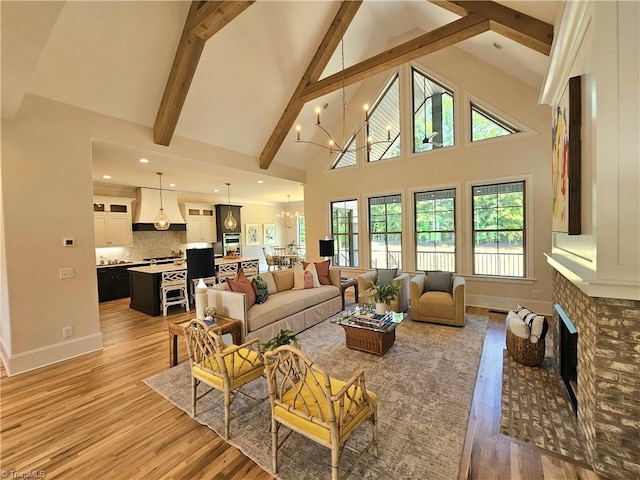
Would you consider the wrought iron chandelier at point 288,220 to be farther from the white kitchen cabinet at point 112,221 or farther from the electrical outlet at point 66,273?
Answer: the electrical outlet at point 66,273

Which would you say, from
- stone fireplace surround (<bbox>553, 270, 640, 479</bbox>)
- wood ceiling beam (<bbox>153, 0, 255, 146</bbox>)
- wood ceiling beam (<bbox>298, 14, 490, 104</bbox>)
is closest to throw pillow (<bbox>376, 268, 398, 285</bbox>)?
stone fireplace surround (<bbox>553, 270, 640, 479</bbox>)

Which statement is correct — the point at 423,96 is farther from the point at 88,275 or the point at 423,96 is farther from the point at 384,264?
the point at 88,275

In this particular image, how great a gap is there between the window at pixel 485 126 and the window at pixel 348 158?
8.53ft

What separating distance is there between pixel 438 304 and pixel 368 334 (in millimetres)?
1584

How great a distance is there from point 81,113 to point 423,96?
6035mm

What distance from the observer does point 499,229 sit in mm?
5129

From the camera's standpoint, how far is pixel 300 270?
5062 mm

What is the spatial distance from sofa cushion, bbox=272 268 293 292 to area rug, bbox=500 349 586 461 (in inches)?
132

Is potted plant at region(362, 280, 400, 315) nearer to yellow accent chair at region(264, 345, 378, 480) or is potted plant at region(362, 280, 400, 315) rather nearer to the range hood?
yellow accent chair at region(264, 345, 378, 480)

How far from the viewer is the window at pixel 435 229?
561cm

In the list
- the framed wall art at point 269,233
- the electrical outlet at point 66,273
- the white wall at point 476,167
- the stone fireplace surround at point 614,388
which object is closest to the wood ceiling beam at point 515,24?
the white wall at point 476,167

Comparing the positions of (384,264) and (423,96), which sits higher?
(423,96)

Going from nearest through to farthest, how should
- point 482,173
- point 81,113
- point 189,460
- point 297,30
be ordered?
point 189,460
point 81,113
point 297,30
point 482,173

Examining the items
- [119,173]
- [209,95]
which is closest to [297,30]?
[209,95]
